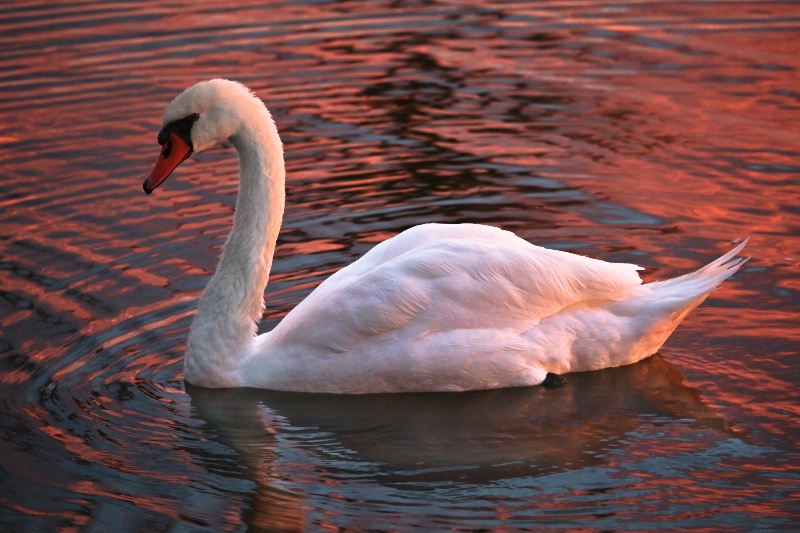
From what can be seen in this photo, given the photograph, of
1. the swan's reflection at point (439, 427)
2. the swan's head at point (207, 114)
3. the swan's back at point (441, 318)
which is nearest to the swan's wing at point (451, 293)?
the swan's back at point (441, 318)

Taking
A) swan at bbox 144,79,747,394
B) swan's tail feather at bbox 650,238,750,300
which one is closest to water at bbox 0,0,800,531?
swan at bbox 144,79,747,394

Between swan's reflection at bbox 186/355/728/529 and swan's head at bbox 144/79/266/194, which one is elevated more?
swan's head at bbox 144/79/266/194

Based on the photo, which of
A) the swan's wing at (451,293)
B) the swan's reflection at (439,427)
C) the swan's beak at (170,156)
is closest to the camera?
the swan's reflection at (439,427)

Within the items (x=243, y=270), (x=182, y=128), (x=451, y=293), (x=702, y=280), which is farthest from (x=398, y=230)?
(x=702, y=280)

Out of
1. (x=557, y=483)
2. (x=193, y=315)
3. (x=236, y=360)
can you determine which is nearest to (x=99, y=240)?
(x=193, y=315)

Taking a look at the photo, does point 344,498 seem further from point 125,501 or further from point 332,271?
point 332,271

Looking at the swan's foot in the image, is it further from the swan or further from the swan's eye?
the swan's eye

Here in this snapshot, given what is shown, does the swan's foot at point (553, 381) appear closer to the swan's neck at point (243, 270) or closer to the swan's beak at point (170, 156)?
the swan's neck at point (243, 270)

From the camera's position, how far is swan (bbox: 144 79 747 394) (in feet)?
25.1

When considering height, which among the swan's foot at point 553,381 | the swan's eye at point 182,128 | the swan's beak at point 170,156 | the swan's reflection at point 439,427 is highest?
the swan's eye at point 182,128

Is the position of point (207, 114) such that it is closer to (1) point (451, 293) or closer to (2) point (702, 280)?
(1) point (451, 293)

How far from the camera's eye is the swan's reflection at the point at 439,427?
6832mm

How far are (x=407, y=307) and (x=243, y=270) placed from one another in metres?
1.10

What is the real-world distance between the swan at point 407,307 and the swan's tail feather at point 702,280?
1cm
